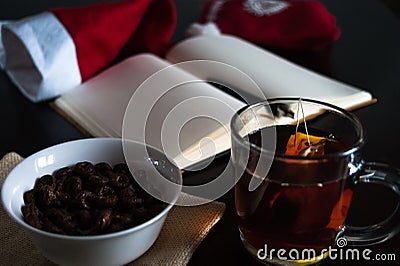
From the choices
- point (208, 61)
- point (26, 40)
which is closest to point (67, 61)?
point (26, 40)

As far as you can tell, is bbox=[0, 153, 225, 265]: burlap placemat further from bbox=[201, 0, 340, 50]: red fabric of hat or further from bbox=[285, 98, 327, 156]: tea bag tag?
bbox=[201, 0, 340, 50]: red fabric of hat

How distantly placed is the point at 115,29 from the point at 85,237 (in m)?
0.55

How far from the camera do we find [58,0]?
1.25 meters

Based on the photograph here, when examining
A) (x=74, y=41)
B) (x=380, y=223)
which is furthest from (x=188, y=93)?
(x=380, y=223)

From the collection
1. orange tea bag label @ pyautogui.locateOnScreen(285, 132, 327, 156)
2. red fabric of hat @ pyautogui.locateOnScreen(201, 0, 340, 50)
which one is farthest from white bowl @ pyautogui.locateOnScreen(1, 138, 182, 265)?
red fabric of hat @ pyautogui.locateOnScreen(201, 0, 340, 50)

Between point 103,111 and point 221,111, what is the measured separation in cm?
17

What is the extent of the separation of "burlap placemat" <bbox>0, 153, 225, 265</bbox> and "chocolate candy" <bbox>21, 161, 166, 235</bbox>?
41 mm

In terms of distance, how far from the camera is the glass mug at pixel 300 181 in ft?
1.70

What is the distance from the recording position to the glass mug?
0.52 metres

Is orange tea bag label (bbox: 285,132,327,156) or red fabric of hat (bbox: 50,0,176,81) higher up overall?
orange tea bag label (bbox: 285,132,327,156)

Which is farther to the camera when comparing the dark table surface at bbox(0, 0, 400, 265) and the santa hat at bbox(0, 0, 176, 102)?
the santa hat at bbox(0, 0, 176, 102)

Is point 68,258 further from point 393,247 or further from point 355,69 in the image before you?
point 355,69

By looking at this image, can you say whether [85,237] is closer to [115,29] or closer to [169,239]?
[169,239]

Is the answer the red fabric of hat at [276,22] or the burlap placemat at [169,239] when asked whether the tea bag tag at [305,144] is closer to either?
the burlap placemat at [169,239]
